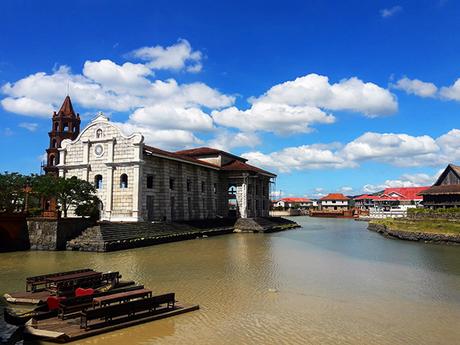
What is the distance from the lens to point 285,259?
24.8 meters

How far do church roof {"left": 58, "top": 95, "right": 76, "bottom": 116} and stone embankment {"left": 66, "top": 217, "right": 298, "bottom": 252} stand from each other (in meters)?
25.9

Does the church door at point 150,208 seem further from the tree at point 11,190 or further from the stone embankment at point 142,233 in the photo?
the tree at point 11,190

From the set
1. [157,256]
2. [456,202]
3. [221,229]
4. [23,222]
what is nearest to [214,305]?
[157,256]

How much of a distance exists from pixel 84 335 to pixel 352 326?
7305 millimetres

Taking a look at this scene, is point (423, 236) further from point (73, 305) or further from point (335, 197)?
point (335, 197)

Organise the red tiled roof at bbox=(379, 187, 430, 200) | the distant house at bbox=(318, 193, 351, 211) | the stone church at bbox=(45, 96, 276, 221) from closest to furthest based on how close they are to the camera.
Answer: the stone church at bbox=(45, 96, 276, 221)
the red tiled roof at bbox=(379, 187, 430, 200)
the distant house at bbox=(318, 193, 351, 211)

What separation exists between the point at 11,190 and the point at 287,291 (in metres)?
29.0

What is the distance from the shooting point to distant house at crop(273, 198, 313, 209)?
5807 inches

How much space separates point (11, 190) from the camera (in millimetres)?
34500

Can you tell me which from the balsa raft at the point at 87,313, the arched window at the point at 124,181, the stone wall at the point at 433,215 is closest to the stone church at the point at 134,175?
the arched window at the point at 124,181

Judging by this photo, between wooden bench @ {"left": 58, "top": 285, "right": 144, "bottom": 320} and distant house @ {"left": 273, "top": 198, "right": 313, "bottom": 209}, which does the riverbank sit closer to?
wooden bench @ {"left": 58, "top": 285, "right": 144, "bottom": 320}

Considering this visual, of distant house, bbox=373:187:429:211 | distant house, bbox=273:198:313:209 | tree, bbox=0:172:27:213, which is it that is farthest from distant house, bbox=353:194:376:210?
tree, bbox=0:172:27:213

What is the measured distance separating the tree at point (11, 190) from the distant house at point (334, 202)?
99677 millimetres

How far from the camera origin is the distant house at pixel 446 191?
5409 cm
